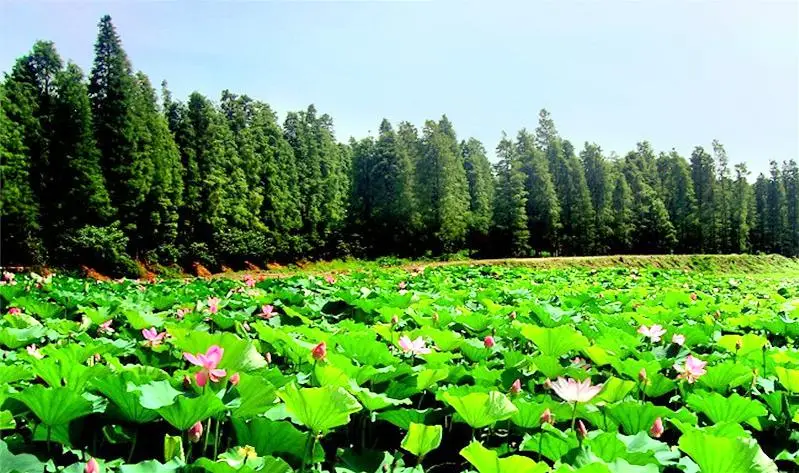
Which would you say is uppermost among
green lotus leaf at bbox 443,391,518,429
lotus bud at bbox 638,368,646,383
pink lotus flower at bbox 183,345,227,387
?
pink lotus flower at bbox 183,345,227,387

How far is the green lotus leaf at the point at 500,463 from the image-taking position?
116cm

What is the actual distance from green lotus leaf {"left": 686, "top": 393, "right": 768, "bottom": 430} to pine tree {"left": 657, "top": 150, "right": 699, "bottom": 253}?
51.9 metres

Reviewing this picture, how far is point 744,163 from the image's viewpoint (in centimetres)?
5081

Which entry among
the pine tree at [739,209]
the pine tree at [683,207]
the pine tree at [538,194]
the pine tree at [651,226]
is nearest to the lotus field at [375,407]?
the pine tree at [538,194]

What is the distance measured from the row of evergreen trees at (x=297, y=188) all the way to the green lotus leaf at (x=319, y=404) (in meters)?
25.7

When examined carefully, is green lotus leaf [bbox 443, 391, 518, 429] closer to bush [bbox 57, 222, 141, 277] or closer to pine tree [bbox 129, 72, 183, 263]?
bush [bbox 57, 222, 141, 277]

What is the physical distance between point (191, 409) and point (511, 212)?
3991 centimetres

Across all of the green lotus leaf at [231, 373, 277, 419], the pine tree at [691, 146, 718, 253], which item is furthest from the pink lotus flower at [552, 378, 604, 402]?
the pine tree at [691, 146, 718, 253]

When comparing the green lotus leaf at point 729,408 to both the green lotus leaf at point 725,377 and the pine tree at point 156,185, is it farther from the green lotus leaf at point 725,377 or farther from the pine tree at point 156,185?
the pine tree at point 156,185

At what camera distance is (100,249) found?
2420cm

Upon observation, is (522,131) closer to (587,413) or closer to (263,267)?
(263,267)

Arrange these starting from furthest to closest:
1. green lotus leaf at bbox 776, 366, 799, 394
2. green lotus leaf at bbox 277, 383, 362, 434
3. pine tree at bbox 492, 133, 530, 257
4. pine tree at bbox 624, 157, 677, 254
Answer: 1. pine tree at bbox 624, 157, 677, 254
2. pine tree at bbox 492, 133, 530, 257
3. green lotus leaf at bbox 776, 366, 799, 394
4. green lotus leaf at bbox 277, 383, 362, 434

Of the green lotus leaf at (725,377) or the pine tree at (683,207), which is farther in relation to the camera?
the pine tree at (683,207)

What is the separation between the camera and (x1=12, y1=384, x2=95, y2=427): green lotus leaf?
4.33 ft
